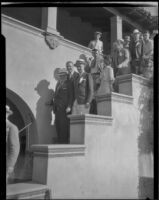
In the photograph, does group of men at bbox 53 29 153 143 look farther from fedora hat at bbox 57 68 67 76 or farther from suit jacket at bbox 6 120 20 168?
suit jacket at bbox 6 120 20 168

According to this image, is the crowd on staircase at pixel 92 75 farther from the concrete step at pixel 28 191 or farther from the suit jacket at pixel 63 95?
the concrete step at pixel 28 191

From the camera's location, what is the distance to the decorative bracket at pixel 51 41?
2.07m

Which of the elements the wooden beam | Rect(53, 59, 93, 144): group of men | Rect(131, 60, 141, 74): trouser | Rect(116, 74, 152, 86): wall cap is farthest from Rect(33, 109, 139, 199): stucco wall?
the wooden beam

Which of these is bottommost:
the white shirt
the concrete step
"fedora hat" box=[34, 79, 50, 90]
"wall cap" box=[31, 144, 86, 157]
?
the concrete step

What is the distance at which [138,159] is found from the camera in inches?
89.0

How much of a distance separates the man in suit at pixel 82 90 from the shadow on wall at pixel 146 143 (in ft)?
1.56

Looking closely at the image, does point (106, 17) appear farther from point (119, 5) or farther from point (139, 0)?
point (139, 0)

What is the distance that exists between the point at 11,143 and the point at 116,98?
885mm

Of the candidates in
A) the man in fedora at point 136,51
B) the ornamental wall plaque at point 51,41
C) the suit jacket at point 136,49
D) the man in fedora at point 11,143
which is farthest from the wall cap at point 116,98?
the man in fedora at point 11,143

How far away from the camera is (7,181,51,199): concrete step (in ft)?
5.80

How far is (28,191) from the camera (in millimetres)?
1789

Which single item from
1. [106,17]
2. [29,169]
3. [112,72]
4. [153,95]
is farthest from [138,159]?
[106,17]

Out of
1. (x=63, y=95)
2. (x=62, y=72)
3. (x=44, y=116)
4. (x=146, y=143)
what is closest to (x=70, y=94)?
(x=63, y=95)

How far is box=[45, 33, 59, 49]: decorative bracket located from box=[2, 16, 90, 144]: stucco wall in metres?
0.03
